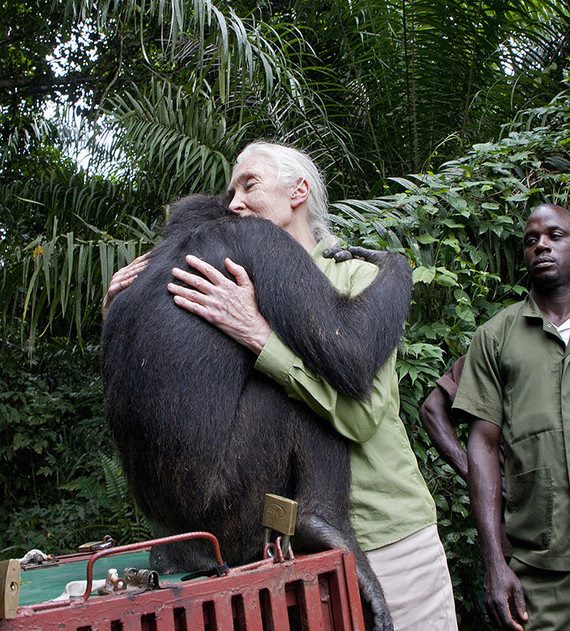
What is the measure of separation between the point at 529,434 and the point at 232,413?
1047mm

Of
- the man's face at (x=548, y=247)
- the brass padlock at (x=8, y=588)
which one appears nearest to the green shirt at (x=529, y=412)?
the man's face at (x=548, y=247)

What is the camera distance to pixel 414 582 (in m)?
1.90

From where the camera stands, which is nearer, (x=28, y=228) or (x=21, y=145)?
(x=28, y=228)

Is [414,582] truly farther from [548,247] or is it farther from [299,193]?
[548,247]

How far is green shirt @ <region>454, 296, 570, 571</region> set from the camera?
2.34m

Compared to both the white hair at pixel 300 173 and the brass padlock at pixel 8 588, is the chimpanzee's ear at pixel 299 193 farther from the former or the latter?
the brass padlock at pixel 8 588

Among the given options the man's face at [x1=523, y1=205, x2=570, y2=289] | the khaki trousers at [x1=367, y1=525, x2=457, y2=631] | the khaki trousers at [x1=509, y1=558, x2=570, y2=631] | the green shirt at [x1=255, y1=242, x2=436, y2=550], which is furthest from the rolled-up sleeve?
the man's face at [x1=523, y1=205, x2=570, y2=289]

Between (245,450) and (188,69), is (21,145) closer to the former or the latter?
(188,69)

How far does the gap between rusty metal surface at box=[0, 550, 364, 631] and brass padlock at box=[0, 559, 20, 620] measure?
0.04m

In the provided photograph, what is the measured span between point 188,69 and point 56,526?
3.43 meters

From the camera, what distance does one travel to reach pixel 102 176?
17.4ft

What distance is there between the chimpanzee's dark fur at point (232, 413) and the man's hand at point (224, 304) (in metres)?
0.03

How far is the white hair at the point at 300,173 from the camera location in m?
2.30

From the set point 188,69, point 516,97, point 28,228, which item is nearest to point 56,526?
point 28,228
